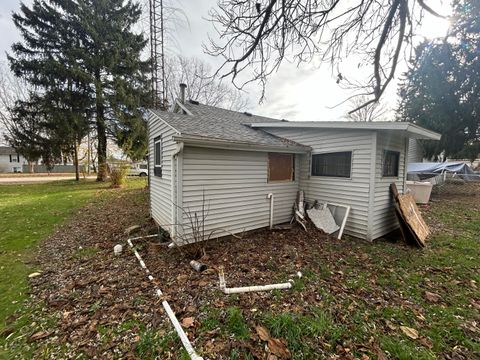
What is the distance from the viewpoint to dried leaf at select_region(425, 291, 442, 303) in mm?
3154

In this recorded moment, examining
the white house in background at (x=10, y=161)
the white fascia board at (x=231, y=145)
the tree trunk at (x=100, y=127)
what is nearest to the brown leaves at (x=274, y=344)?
the white fascia board at (x=231, y=145)

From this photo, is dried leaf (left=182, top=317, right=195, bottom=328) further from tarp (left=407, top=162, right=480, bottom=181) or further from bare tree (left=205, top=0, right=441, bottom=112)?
tarp (left=407, top=162, right=480, bottom=181)

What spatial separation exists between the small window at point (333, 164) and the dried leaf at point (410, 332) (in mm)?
3774

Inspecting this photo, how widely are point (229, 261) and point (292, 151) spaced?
3.62 meters

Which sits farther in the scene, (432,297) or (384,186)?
(384,186)

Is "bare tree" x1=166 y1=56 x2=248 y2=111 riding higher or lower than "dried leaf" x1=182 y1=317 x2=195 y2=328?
higher

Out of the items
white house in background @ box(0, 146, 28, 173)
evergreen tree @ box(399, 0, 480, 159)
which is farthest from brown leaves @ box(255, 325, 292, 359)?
white house in background @ box(0, 146, 28, 173)

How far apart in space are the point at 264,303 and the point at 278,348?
706 mm

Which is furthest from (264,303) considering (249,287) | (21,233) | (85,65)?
(85,65)

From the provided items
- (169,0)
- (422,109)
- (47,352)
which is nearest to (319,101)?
(169,0)

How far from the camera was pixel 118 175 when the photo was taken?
44.9 feet

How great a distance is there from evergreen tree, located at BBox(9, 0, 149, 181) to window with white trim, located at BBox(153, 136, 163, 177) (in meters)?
9.63

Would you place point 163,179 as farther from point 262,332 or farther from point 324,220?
point 324,220

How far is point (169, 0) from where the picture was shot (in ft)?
11.0
